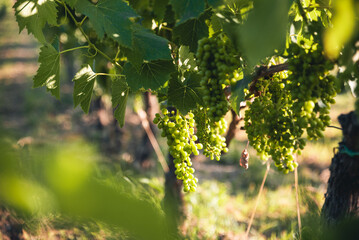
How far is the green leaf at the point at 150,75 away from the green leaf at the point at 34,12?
1.27 feet

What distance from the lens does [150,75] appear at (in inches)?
47.3

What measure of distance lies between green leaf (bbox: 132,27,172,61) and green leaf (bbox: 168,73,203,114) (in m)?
0.18

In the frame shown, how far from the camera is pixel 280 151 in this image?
110 cm

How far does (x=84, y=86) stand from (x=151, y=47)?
369 mm

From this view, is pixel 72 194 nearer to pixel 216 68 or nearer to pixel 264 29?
pixel 264 29

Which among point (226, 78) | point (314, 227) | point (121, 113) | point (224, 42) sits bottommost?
point (314, 227)

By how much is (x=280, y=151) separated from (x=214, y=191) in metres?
3.58

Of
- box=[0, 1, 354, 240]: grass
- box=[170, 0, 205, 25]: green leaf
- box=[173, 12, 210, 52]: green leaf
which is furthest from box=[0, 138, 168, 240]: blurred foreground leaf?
box=[173, 12, 210, 52]: green leaf

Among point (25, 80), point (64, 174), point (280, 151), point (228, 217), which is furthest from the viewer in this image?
point (25, 80)

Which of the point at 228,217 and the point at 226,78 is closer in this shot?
the point at 226,78

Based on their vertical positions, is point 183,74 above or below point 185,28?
below

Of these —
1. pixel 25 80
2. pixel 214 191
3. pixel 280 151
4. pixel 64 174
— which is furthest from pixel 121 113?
pixel 25 80

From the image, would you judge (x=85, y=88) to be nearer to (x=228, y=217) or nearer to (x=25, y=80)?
(x=228, y=217)

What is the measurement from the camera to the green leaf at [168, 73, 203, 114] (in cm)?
123
